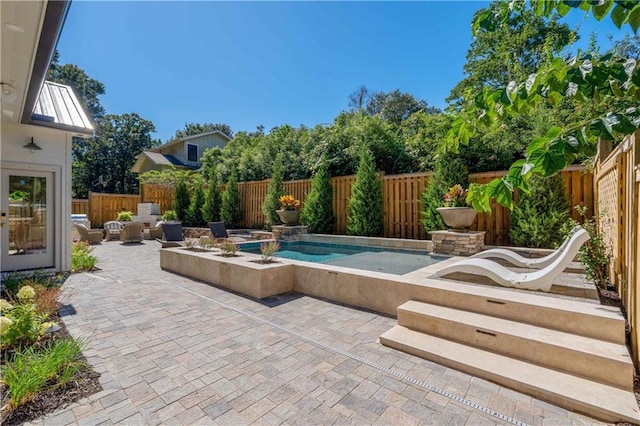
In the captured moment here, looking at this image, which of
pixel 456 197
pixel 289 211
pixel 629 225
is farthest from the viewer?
pixel 289 211

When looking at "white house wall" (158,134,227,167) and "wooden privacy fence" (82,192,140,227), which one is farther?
"white house wall" (158,134,227,167)

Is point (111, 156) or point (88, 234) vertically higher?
point (111, 156)

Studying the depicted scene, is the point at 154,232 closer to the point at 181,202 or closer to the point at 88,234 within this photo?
the point at 88,234

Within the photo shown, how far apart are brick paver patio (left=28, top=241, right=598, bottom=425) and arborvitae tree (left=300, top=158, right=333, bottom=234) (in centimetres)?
645

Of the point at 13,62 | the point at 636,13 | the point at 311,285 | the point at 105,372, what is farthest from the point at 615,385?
the point at 13,62

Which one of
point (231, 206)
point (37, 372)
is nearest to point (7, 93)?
point (37, 372)

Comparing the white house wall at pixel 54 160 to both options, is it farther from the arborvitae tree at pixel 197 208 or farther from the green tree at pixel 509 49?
the green tree at pixel 509 49

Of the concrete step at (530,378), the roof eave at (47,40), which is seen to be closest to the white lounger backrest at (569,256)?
the concrete step at (530,378)

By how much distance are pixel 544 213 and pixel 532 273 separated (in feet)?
12.5

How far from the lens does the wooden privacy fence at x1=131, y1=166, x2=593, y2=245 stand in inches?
266

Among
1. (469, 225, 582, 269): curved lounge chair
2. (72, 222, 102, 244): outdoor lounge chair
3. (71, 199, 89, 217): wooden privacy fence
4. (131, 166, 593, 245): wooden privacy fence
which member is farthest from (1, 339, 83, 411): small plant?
(71, 199, 89, 217): wooden privacy fence

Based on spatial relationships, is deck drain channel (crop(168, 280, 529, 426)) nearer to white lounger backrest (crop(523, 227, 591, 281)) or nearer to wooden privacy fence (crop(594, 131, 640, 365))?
wooden privacy fence (crop(594, 131, 640, 365))

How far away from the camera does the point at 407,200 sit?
9375 mm

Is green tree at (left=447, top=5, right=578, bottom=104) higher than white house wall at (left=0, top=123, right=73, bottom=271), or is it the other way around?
green tree at (left=447, top=5, right=578, bottom=104)
